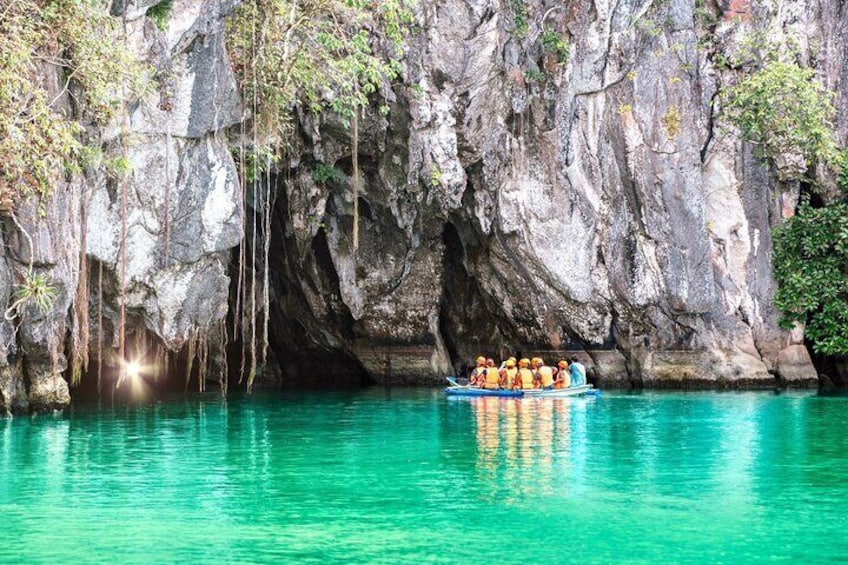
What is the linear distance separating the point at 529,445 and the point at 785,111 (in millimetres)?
13258

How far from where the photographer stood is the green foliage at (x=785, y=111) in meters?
23.5

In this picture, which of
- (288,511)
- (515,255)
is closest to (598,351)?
(515,255)

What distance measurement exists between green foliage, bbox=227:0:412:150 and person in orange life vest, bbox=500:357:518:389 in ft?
21.0

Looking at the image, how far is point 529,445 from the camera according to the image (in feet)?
45.9

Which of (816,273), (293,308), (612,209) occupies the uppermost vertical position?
(612,209)

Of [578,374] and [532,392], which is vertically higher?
[578,374]

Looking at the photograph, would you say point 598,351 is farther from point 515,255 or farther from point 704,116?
point 704,116

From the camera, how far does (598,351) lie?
25797 millimetres

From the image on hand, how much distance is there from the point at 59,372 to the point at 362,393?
9068 mm

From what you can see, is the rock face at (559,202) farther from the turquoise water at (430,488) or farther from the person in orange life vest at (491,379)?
the turquoise water at (430,488)

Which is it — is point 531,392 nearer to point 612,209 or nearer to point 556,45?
point 612,209

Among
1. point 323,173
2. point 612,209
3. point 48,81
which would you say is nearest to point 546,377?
point 612,209

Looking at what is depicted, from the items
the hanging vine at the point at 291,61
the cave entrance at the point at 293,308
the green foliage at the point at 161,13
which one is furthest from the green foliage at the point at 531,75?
the green foliage at the point at 161,13

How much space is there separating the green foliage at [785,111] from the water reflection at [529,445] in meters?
7.68
